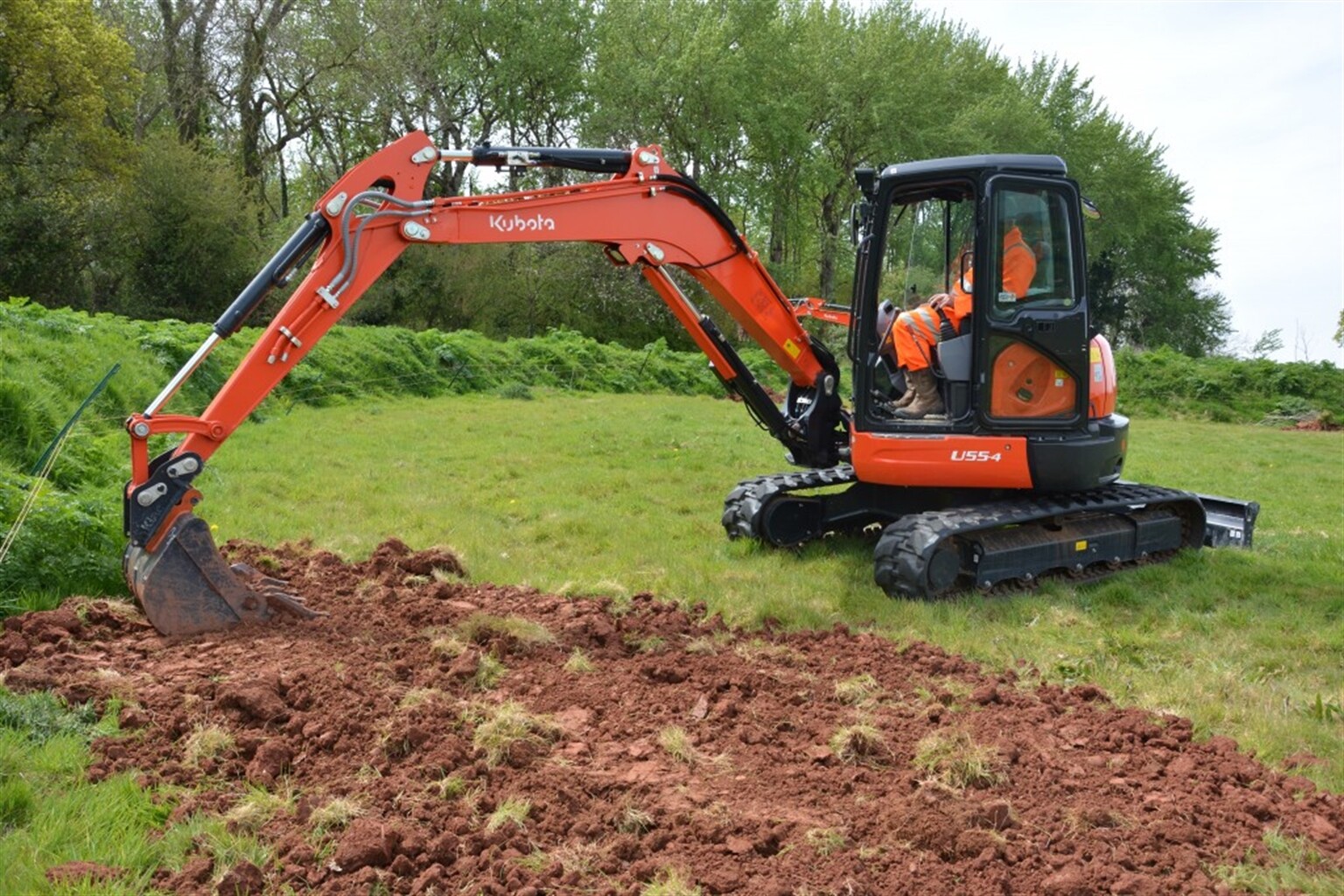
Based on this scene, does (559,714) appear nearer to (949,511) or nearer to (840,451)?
(949,511)

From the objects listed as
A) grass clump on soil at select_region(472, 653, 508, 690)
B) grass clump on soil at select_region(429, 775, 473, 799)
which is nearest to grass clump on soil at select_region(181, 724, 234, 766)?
grass clump on soil at select_region(429, 775, 473, 799)

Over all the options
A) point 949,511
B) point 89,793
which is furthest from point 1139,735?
point 89,793

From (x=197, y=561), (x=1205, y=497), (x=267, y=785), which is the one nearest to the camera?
(x=267, y=785)

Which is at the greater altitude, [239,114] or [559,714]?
[239,114]

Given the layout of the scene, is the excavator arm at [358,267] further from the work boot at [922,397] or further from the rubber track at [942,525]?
the rubber track at [942,525]

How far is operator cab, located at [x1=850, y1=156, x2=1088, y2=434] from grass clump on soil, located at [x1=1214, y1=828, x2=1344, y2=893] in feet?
12.0

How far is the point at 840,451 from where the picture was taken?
8.16m

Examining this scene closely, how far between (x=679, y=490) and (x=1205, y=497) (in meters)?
4.74

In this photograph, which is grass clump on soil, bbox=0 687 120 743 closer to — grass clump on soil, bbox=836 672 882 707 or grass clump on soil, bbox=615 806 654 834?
grass clump on soil, bbox=615 806 654 834

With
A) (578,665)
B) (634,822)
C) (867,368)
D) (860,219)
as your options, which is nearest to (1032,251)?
(860,219)

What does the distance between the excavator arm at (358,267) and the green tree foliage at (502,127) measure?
20.4m

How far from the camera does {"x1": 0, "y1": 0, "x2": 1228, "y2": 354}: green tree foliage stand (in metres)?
24.1

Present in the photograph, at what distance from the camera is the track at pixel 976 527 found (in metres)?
6.95

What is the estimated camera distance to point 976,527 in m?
6.91
